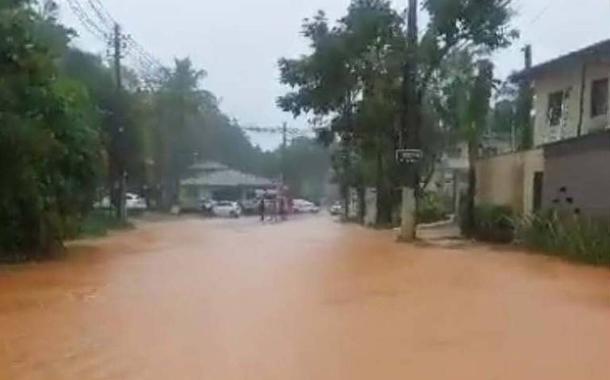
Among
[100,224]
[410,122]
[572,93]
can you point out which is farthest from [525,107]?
[100,224]

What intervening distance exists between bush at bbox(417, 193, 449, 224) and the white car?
73.0ft

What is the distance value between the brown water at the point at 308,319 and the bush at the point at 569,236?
75 cm

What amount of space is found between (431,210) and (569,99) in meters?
13.4

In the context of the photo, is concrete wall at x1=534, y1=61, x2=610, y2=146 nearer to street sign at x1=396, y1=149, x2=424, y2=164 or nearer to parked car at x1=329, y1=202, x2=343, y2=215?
street sign at x1=396, y1=149, x2=424, y2=164

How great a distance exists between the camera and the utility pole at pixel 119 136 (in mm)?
40719

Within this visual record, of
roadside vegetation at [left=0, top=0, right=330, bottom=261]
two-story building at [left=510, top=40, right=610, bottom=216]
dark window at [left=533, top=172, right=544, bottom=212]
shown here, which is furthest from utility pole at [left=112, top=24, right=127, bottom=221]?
dark window at [left=533, top=172, right=544, bottom=212]

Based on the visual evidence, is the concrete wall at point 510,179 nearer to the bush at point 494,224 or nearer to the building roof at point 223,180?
the bush at point 494,224

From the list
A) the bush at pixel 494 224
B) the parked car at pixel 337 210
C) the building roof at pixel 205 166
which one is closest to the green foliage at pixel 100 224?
the bush at pixel 494 224

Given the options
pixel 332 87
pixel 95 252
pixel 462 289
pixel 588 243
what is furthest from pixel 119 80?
pixel 462 289

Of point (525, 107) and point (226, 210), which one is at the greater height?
point (525, 107)

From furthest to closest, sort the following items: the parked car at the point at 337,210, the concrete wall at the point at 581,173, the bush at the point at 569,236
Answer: the parked car at the point at 337,210, the concrete wall at the point at 581,173, the bush at the point at 569,236

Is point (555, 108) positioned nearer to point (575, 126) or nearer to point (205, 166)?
point (575, 126)

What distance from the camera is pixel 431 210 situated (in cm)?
4397

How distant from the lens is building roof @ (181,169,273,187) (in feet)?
271
